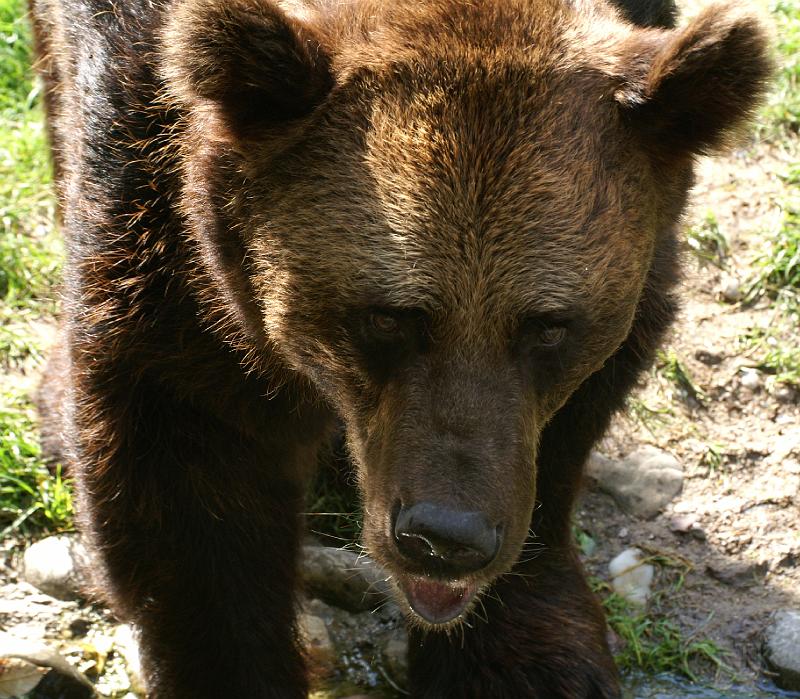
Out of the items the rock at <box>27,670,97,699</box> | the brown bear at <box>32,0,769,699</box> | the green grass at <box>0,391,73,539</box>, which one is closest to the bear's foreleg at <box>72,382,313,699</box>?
the brown bear at <box>32,0,769,699</box>

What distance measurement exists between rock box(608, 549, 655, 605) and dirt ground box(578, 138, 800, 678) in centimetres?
9

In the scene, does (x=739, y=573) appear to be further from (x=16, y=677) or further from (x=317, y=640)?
(x=16, y=677)

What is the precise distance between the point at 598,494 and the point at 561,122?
9.85 feet

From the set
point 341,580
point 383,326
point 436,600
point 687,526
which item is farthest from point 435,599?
point 687,526

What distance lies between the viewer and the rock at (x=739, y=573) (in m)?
6.26

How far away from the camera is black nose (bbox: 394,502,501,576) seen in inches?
151

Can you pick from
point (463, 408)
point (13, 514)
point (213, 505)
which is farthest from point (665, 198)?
point (13, 514)

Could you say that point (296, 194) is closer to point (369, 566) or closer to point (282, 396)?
point (282, 396)

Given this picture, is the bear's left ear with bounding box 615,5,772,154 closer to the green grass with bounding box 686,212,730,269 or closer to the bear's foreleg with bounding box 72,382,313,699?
the bear's foreleg with bounding box 72,382,313,699

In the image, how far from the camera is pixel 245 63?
4.03 meters

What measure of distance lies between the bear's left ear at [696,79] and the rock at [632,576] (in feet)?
8.46

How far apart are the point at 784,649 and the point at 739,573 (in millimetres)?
550

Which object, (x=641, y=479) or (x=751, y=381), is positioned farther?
(x=751, y=381)

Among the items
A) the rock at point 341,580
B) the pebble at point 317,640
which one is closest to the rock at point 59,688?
the pebble at point 317,640
